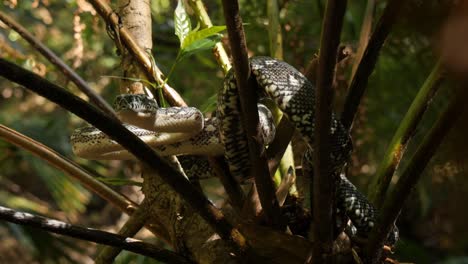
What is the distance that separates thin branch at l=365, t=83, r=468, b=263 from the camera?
3.39 feet

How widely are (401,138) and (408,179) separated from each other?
467mm

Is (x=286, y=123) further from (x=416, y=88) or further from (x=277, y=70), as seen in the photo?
(x=416, y=88)

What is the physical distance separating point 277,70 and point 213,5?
2390 millimetres

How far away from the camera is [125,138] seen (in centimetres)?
115

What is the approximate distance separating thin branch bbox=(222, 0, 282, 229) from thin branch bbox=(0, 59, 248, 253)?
112mm

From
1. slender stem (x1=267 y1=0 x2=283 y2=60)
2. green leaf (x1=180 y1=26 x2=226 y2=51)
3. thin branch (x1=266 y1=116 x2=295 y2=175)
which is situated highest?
green leaf (x1=180 y1=26 x2=226 y2=51)

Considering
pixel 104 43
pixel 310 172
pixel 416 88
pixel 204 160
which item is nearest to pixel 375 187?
pixel 310 172

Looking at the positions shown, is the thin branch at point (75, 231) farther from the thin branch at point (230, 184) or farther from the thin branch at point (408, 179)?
the thin branch at point (408, 179)

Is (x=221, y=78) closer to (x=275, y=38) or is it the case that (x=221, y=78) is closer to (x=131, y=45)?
(x=275, y=38)

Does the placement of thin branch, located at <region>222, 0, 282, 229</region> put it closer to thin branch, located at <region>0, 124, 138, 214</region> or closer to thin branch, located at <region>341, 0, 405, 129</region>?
thin branch, located at <region>341, 0, 405, 129</region>

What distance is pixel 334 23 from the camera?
1015 millimetres

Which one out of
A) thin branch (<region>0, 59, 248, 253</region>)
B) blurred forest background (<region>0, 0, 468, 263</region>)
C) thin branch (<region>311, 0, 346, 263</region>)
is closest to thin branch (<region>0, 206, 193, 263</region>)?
thin branch (<region>0, 59, 248, 253</region>)

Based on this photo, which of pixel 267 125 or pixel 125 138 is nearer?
pixel 125 138

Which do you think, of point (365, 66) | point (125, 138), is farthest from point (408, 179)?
point (125, 138)
